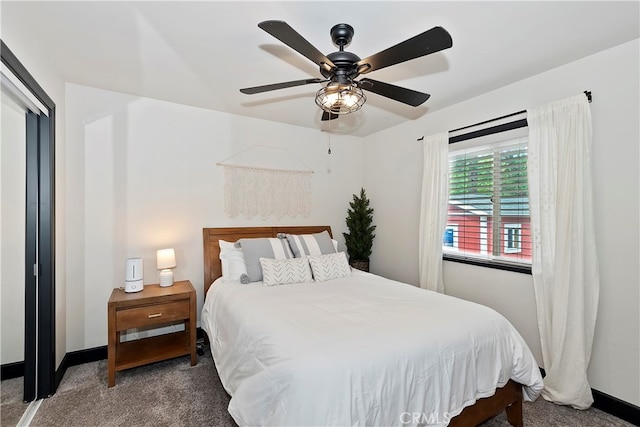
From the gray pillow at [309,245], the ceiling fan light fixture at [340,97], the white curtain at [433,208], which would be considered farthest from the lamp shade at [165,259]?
the white curtain at [433,208]

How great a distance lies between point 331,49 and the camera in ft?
6.94

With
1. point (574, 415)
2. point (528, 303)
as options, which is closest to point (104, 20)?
point (528, 303)

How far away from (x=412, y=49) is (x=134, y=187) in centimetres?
277

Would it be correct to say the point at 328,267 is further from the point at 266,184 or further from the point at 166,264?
→ the point at 166,264

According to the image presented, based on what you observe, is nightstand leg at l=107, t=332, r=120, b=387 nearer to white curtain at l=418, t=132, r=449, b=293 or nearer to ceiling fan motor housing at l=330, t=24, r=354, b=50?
ceiling fan motor housing at l=330, t=24, r=354, b=50

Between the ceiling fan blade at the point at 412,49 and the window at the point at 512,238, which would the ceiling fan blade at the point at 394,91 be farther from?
the window at the point at 512,238

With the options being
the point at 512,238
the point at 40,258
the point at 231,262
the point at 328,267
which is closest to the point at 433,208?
the point at 512,238

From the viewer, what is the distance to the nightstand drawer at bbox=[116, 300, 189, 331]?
245 cm

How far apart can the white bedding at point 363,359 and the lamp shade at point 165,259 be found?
0.98 metres

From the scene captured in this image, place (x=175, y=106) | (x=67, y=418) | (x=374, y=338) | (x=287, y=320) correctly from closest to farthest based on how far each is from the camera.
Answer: (x=374, y=338) < (x=287, y=320) < (x=67, y=418) < (x=175, y=106)

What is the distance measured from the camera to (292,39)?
1.46 meters

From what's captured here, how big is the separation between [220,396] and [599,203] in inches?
123

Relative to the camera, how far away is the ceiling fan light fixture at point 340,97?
1802 millimetres

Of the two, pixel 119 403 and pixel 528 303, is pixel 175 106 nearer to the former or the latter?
pixel 119 403
